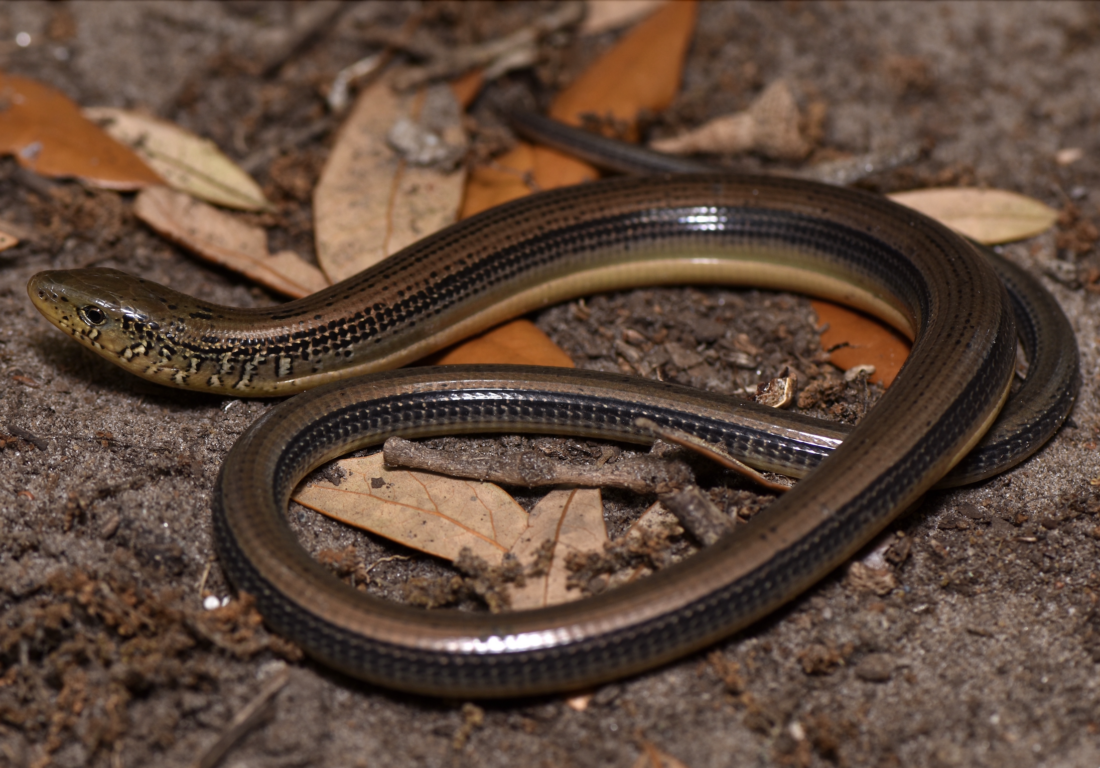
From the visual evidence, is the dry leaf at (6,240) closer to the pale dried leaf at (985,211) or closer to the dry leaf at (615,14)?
the dry leaf at (615,14)

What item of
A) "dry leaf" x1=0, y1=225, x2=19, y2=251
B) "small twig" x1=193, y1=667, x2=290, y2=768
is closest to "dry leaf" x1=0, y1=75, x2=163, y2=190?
"dry leaf" x1=0, y1=225, x2=19, y2=251

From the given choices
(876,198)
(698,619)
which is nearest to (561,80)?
(876,198)

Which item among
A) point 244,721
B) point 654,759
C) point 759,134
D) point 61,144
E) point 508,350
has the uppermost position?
point 759,134

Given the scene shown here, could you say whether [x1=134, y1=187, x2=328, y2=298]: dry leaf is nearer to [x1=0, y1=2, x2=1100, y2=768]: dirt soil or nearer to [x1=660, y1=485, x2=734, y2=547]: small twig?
[x1=0, y1=2, x2=1100, y2=768]: dirt soil

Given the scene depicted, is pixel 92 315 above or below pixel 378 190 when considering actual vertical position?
below

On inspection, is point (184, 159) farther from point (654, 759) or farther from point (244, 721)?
point (654, 759)

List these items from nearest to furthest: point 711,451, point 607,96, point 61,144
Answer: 1. point 711,451
2. point 61,144
3. point 607,96

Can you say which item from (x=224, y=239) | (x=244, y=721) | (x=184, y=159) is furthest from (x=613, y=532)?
(x=184, y=159)

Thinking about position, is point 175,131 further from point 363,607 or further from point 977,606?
point 977,606
